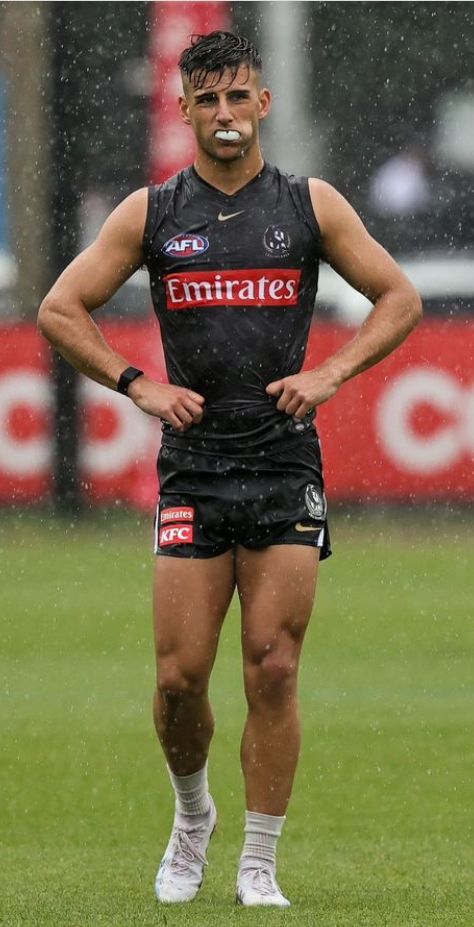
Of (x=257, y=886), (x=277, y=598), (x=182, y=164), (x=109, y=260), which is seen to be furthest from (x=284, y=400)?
(x=182, y=164)

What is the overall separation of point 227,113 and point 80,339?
0.70m

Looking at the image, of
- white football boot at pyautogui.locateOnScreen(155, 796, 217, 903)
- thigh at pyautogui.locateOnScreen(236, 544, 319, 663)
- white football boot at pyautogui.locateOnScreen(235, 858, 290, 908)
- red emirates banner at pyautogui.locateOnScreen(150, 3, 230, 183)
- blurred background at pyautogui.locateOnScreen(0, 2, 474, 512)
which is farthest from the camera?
red emirates banner at pyautogui.locateOnScreen(150, 3, 230, 183)

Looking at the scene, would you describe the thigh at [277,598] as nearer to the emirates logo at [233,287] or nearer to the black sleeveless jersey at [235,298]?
the black sleeveless jersey at [235,298]

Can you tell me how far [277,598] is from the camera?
518 centimetres

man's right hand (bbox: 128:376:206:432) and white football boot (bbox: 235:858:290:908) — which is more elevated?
man's right hand (bbox: 128:376:206:432)

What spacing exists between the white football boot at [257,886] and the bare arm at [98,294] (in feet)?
3.89

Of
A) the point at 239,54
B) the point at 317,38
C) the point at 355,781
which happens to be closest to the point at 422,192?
the point at 317,38

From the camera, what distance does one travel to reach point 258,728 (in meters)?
5.29

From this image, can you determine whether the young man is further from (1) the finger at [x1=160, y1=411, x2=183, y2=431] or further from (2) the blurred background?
(2) the blurred background

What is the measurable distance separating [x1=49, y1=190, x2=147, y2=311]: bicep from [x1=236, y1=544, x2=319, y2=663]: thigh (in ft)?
2.61

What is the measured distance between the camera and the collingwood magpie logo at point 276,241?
5.26 m

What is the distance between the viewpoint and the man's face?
5230 mm

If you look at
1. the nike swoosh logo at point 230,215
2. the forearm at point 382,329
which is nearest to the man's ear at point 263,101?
the nike swoosh logo at point 230,215

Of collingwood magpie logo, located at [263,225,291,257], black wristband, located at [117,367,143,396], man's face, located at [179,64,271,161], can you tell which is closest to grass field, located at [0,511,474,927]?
black wristband, located at [117,367,143,396]
